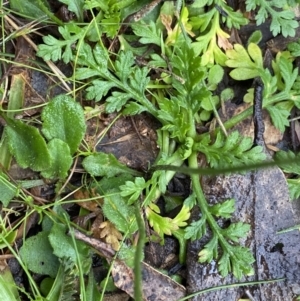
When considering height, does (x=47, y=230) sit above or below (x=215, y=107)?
below

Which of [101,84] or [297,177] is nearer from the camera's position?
[101,84]

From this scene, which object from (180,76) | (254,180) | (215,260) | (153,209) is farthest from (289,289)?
(180,76)

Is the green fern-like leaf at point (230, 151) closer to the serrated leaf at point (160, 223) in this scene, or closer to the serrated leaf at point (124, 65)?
the serrated leaf at point (160, 223)

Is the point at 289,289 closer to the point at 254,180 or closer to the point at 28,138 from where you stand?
the point at 254,180

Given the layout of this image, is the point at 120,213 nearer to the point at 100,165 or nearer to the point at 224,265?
the point at 100,165

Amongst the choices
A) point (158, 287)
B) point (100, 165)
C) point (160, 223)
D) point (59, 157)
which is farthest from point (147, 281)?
point (59, 157)

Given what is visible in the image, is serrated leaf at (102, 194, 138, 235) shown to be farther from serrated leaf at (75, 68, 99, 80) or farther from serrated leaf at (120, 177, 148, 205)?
serrated leaf at (75, 68, 99, 80)


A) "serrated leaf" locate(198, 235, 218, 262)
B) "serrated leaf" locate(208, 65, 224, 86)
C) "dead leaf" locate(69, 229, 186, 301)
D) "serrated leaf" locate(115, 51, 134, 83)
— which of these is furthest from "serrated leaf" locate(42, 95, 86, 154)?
"serrated leaf" locate(198, 235, 218, 262)
